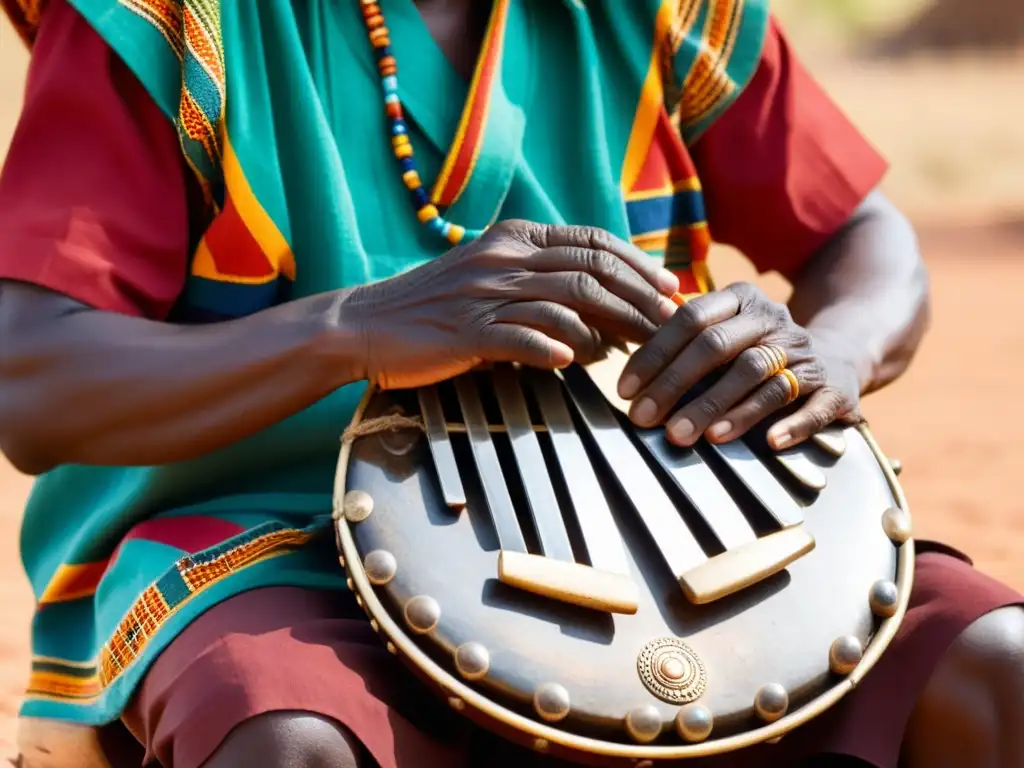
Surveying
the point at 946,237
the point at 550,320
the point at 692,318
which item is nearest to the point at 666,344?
the point at 692,318

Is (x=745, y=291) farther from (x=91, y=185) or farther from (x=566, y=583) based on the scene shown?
(x=91, y=185)

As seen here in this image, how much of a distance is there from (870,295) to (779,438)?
563 millimetres

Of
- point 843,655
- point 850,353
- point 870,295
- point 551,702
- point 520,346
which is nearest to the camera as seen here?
point 551,702

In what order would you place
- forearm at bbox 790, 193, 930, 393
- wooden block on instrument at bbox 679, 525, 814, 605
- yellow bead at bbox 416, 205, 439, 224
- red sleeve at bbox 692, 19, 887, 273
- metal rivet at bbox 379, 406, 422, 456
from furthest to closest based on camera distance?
red sleeve at bbox 692, 19, 887, 273 < forearm at bbox 790, 193, 930, 393 < yellow bead at bbox 416, 205, 439, 224 < metal rivet at bbox 379, 406, 422, 456 < wooden block on instrument at bbox 679, 525, 814, 605

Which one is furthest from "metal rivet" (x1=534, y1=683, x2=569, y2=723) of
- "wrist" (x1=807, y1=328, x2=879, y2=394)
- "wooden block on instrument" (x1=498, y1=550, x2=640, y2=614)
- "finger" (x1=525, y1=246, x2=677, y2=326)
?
"wrist" (x1=807, y1=328, x2=879, y2=394)

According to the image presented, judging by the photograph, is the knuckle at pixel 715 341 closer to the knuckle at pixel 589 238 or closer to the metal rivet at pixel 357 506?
the knuckle at pixel 589 238

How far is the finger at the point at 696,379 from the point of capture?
6.11 ft

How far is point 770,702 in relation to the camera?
1.63 meters

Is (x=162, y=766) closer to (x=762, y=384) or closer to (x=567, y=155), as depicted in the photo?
(x=762, y=384)

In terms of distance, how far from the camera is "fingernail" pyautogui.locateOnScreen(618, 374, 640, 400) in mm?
1865

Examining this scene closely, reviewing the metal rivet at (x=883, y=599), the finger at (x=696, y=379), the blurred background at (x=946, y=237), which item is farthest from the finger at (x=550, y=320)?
the blurred background at (x=946, y=237)

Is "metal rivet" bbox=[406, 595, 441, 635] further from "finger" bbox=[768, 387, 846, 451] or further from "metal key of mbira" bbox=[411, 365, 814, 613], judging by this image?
"finger" bbox=[768, 387, 846, 451]

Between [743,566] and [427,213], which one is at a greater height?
[427,213]

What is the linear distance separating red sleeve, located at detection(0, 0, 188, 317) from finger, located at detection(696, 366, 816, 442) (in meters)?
0.74
